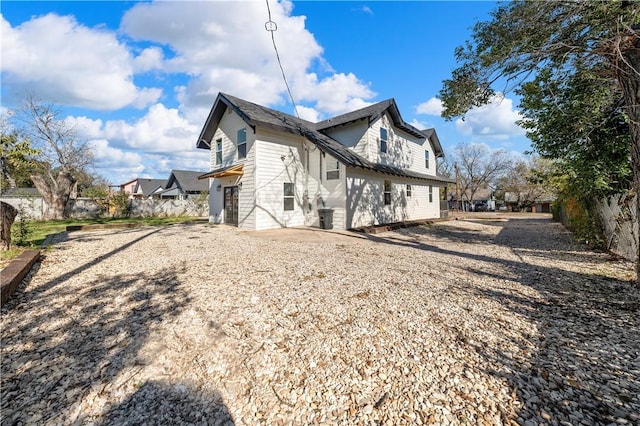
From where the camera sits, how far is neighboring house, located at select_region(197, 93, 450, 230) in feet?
42.3

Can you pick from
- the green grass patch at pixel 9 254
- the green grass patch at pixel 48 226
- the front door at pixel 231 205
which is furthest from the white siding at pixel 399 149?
the green grass patch at pixel 9 254

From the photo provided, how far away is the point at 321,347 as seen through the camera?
294cm

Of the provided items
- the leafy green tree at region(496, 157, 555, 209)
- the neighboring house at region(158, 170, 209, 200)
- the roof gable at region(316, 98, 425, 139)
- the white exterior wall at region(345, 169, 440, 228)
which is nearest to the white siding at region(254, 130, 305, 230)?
the white exterior wall at region(345, 169, 440, 228)

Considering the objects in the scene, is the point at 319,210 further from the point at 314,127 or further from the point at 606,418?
the point at 606,418

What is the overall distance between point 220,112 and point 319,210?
7.78 metres

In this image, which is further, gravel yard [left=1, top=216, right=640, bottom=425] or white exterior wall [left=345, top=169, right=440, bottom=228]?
white exterior wall [left=345, top=169, right=440, bottom=228]

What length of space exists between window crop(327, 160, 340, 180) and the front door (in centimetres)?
496

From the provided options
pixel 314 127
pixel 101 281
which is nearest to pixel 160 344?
pixel 101 281

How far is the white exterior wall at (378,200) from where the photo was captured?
1329cm

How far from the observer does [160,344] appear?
3027mm

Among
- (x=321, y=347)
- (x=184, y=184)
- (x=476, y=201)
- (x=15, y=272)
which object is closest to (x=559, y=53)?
(x=321, y=347)

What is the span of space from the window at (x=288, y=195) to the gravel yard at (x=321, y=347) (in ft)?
27.0

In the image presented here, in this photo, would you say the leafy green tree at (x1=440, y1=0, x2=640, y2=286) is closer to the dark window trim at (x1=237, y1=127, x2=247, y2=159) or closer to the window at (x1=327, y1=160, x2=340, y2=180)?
the window at (x1=327, y1=160, x2=340, y2=180)

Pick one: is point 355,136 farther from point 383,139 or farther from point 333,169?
point 333,169
